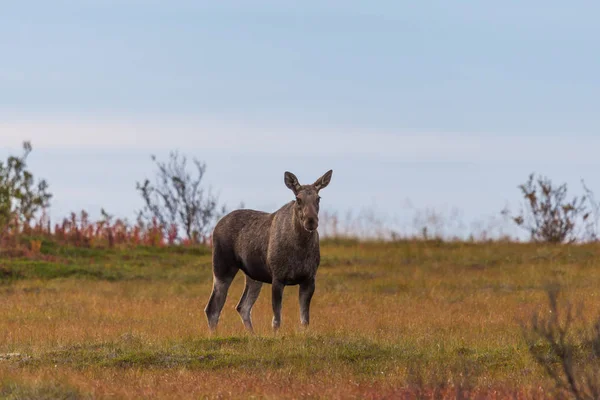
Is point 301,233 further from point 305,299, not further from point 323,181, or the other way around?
point 305,299

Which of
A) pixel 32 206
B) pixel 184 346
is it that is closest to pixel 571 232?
pixel 32 206

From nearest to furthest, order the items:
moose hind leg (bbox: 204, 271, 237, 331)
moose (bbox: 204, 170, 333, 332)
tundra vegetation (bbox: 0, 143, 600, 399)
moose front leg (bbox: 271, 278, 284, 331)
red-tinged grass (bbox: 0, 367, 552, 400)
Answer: red-tinged grass (bbox: 0, 367, 552, 400)
tundra vegetation (bbox: 0, 143, 600, 399)
moose (bbox: 204, 170, 333, 332)
moose front leg (bbox: 271, 278, 284, 331)
moose hind leg (bbox: 204, 271, 237, 331)

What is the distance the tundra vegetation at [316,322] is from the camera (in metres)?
10.9

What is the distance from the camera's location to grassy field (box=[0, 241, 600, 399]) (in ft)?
36.4

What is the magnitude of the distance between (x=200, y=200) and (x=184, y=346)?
23.9 meters

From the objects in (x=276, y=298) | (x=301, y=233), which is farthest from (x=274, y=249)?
(x=276, y=298)

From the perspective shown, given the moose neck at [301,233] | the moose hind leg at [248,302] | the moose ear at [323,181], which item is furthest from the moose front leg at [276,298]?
the moose ear at [323,181]

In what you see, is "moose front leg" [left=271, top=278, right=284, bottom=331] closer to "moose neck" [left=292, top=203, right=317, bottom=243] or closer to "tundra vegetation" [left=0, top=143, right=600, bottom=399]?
"tundra vegetation" [left=0, top=143, right=600, bottom=399]

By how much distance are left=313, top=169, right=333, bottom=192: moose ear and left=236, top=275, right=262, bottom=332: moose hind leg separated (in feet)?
8.55

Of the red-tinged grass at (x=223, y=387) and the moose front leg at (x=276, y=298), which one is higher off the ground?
the moose front leg at (x=276, y=298)

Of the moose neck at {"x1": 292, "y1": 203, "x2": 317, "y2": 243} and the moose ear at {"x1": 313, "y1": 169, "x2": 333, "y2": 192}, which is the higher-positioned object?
the moose ear at {"x1": 313, "y1": 169, "x2": 333, "y2": 192}

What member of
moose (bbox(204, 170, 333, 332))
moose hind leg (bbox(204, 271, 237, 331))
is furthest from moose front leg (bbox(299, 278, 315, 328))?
moose hind leg (bbox(204, 271, 237, 331))

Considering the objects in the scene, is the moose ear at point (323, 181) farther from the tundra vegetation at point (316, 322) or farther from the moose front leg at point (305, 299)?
the tundra vegetation at point (316, 322)

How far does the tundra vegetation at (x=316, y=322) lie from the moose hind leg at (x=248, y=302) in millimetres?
411
